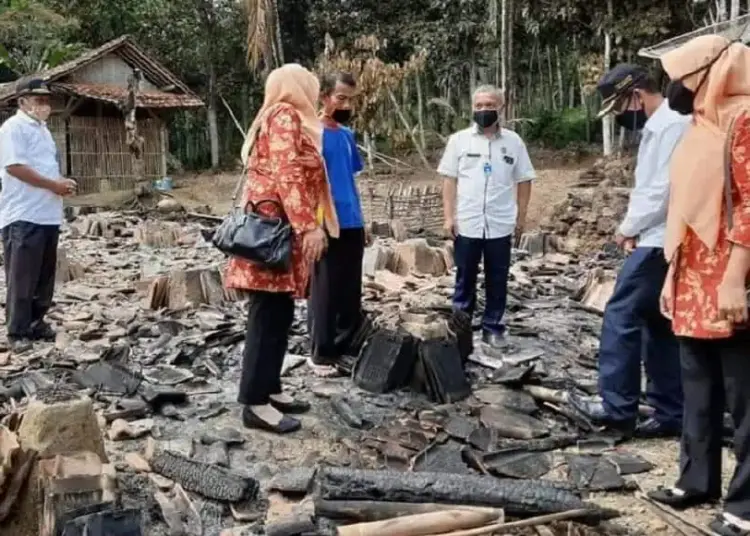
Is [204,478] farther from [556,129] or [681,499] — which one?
[556,129]

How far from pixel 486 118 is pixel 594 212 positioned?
23.6 feet

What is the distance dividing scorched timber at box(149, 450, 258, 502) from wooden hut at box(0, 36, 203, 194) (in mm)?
Result: 20740

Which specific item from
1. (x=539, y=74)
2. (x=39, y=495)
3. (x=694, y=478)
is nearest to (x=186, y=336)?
(x=39, y=495)

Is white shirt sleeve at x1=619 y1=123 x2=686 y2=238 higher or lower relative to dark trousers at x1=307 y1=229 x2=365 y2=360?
higher

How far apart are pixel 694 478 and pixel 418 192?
41.8 ft

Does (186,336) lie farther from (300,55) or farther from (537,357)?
(300,55)

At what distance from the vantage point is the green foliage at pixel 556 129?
2625cm

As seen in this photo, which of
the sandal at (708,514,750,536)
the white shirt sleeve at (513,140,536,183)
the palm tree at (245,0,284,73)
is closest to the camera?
the sandal at (708,514,750,536)

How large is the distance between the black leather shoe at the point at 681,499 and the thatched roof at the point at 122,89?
833 inches

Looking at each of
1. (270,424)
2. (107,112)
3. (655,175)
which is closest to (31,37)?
(107,112)

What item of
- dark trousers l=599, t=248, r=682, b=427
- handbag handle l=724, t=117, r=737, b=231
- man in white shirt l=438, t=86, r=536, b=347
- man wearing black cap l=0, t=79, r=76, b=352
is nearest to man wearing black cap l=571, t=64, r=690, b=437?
dark trousers l=599, t=248, r=682, b=427

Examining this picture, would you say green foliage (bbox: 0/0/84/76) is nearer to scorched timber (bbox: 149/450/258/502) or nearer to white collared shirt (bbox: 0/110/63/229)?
white collared shirt (bbox: 0/110/63/229)

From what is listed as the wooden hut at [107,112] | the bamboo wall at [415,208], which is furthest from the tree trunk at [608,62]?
the wooden hut at [107,112]

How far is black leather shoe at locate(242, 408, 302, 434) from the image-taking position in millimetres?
4500
